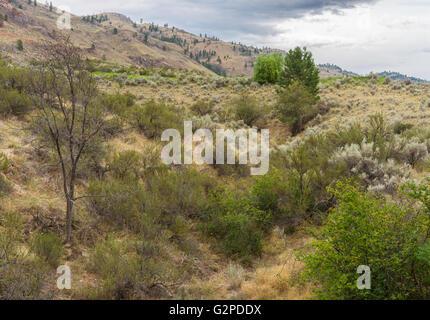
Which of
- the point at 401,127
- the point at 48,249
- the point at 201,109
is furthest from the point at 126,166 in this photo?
the point at 201,109

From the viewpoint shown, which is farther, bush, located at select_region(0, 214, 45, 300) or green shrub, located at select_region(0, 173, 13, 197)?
green shrub, located at select_region(0, 173, 13, 197)

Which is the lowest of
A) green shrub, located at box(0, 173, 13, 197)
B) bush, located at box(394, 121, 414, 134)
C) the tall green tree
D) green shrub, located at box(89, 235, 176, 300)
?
green shrub, located at box(89, 235, 176, 300)

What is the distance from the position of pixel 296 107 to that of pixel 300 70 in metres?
6.27

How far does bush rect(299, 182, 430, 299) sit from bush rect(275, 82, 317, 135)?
63.0 feet

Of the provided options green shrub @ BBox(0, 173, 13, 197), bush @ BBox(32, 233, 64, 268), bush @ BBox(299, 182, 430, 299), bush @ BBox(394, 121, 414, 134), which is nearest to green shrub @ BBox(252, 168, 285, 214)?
bush @ BBox(299, 182, 430, 299)

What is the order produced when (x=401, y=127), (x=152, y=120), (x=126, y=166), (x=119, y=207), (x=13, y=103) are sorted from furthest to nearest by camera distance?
(x=401, y=127) < (x=152, y=120) < (x=13, y=103) < (x=126, y=166) < (x=119, y=207)

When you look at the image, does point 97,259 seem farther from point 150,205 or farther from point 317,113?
point 317,113

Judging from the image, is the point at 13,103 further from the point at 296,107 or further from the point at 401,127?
the point at 401,127

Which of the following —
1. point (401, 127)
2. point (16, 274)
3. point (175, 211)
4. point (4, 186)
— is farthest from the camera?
point (401, 127)

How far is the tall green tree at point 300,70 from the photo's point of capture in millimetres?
27562

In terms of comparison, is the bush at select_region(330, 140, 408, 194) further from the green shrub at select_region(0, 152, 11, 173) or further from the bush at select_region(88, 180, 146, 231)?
the green shrub at select_region(0, 152, 11, 173)

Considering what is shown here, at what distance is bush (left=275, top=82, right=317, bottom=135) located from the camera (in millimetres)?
23516

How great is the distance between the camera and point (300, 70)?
91.1 feet

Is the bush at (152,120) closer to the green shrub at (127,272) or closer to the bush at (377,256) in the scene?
the green shrub at (127,272)
